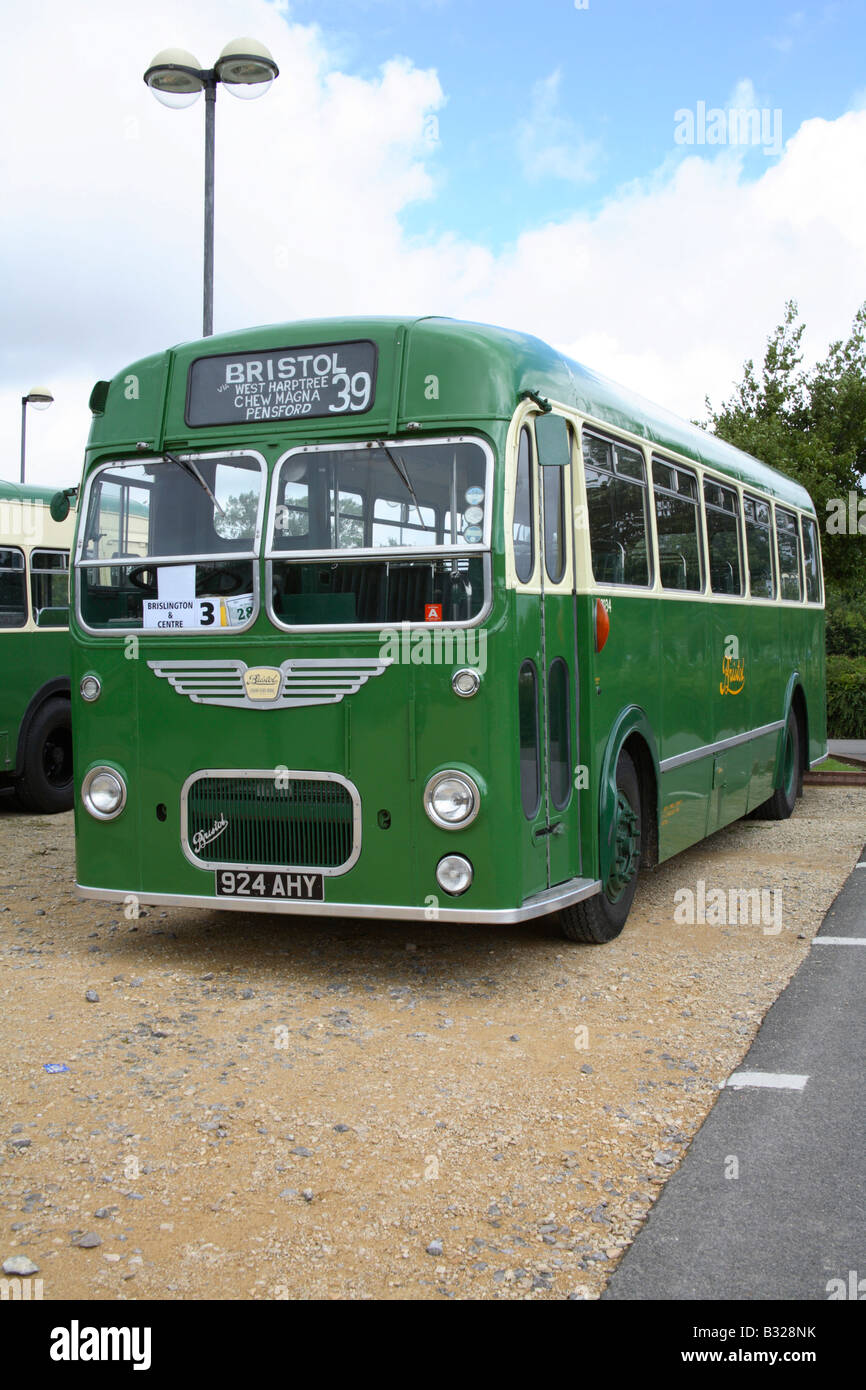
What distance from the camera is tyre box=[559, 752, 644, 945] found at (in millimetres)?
7457

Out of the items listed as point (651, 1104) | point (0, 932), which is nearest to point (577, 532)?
point (651, 1104)

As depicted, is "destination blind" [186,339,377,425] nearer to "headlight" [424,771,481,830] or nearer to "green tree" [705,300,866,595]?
"headlight" [424,771,481,830]

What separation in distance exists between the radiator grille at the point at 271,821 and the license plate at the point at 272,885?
0.05 metres

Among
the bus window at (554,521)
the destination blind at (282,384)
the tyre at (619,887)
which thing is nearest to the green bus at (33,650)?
the destination blind at (282,384)

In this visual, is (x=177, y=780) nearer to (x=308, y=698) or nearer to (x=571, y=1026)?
(x=308, y=698)

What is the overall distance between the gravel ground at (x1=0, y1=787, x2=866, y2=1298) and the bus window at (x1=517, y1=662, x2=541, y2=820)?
958mm

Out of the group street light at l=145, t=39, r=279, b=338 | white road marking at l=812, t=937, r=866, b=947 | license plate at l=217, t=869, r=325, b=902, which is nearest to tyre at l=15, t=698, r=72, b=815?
street light at l=145, t=39, r=279, b=338

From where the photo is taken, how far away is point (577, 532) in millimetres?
7223

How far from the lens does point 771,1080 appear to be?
17.5 ft

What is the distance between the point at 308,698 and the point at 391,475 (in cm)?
115

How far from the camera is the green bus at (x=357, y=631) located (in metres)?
6.37

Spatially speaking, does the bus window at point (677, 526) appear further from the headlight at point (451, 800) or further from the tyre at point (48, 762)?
the tyre at point (48, 762)

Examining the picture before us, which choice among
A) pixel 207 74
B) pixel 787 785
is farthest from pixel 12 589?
pixel 787 785

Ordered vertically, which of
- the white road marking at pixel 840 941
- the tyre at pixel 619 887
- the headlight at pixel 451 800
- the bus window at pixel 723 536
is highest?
the bus window at pixel 723 536
